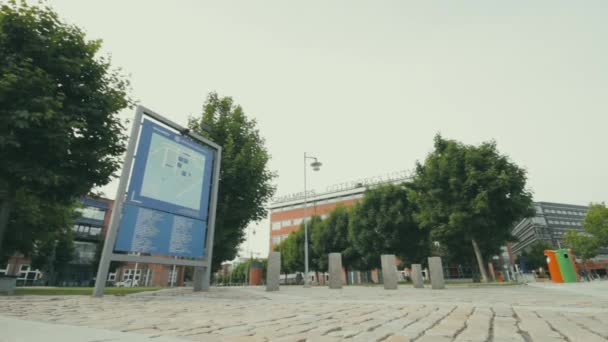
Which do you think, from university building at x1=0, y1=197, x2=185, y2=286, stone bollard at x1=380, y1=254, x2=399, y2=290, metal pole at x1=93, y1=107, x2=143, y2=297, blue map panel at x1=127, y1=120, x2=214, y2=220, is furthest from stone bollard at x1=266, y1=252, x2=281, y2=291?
university building at x1=0, y1=197, x2=185, y2=286

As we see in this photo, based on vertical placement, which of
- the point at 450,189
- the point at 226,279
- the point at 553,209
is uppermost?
the point at 553,209

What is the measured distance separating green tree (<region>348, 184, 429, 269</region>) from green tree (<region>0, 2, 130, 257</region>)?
23.2 m

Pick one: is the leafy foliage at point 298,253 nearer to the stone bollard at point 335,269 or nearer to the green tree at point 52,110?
the stone bollard at point 335,269

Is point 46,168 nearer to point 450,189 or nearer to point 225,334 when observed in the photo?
point 225,334

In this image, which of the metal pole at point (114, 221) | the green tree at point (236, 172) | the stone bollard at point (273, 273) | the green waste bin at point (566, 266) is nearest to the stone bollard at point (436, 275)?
the stone bollard at point (273, 273)

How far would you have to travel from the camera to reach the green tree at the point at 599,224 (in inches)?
1734

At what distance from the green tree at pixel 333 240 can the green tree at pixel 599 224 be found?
3945 centimetres

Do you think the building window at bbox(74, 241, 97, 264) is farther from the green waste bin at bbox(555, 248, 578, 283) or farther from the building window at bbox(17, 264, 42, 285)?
the green waste bin at bbox(555, 248, 578, 283)

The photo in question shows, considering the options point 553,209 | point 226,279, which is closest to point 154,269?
point 226,279

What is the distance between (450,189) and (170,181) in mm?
18608

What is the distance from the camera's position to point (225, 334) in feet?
9.80

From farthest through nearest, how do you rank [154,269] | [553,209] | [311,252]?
[553,209], [154,269], [311,252]

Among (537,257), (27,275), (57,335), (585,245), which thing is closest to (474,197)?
(57,335)

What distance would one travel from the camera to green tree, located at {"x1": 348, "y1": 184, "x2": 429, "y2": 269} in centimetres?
2797
